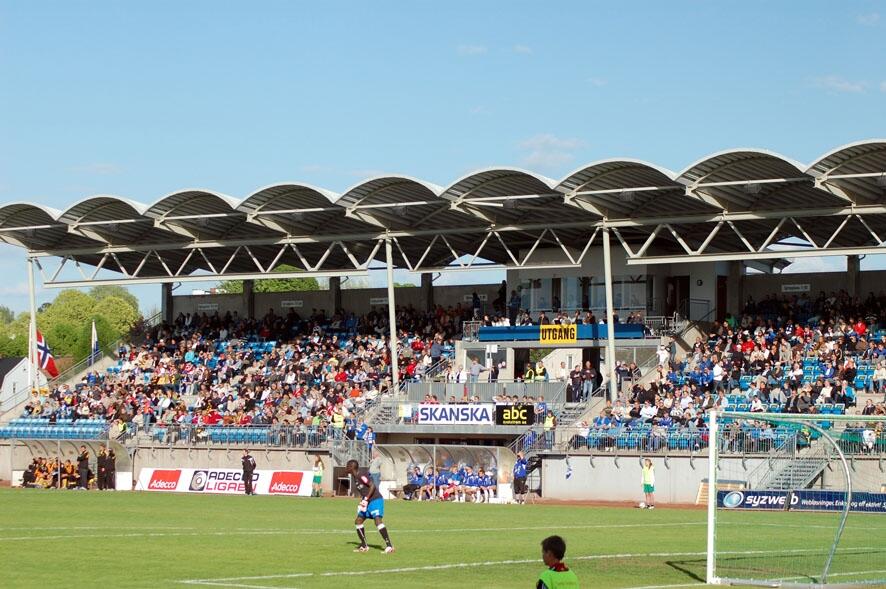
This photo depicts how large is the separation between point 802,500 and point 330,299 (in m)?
40.5

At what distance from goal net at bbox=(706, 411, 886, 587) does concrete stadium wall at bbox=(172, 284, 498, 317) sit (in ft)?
103

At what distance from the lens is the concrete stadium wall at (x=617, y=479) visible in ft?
126

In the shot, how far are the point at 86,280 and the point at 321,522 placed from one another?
98.1ft

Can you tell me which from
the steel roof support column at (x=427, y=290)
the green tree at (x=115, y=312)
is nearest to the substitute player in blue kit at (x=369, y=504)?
the steel roof support column at (x=427, y=290)

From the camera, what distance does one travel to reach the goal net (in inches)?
672

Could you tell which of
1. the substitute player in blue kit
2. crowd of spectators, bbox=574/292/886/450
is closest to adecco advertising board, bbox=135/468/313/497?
crowd of spectators, bbox=574/292/886/450

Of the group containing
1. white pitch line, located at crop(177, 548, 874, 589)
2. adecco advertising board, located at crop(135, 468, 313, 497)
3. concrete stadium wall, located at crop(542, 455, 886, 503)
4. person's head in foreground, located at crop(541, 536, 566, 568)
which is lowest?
adecco advertising board, located at crop(135, 468, 313, 497)

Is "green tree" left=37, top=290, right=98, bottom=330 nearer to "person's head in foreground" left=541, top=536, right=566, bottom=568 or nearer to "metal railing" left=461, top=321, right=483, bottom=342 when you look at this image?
"metal railing" left=461, top=321, right=483, bottom=342

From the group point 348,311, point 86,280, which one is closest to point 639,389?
point 348,311

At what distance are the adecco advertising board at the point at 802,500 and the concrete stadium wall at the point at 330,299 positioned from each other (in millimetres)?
35040

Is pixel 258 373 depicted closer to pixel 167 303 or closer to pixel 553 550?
pixel 167 303

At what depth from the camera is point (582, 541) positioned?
22578 mm

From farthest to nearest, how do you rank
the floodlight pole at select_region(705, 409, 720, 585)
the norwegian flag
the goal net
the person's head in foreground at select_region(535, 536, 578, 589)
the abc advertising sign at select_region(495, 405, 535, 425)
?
the norwegian flag, the abc advertising sign at select_region(495, 405, 535, 425), the goal net, the floodlight pole at select_region(705, 409, 720, 585), the person's head in foreground at select_region(535, 536, 578, 589)

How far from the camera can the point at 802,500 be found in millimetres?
20188
